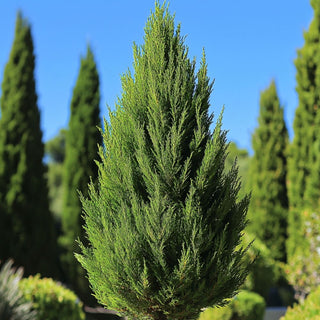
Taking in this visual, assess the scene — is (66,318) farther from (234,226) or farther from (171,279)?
(234,226)

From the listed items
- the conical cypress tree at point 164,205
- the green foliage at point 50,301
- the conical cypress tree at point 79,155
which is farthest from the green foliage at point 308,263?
the conical cypress tree at point 79,155

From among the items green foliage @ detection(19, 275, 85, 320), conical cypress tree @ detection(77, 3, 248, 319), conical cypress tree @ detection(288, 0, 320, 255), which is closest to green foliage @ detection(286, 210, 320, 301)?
conical cypress tree @ detection(288, 0, 320, 255)

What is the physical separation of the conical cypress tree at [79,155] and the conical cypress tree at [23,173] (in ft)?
3.11

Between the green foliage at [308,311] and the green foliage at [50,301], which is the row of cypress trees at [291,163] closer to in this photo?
the green foliage at [308,311]

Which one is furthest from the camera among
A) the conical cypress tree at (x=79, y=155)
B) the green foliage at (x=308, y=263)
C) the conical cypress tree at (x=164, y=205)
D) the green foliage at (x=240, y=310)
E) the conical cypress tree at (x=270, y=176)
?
the conical cypress tree at (x=270, y=176)

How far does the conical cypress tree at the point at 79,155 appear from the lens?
1369 centimetres

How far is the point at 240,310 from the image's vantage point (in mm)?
8906

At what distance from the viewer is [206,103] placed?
522cm

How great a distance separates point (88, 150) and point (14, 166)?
2616mm

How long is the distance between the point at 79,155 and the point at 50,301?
796 cm

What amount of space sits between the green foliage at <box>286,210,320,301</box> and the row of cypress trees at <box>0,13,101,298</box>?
6.44 m

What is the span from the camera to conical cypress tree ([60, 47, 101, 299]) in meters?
13.7

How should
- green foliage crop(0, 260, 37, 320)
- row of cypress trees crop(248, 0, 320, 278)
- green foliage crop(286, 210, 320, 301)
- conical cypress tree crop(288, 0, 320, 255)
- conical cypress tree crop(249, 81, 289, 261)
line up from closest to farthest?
green foliage crop(0, 260, 37, 320) → green foliage crop(286, 210, 320, 301) → row of cypress trees crop(248, 0, 320, 278) → conical cypress tree crop(288, 0, 320, 255) → conical cypress tree crop(249, 81, 289, 261)

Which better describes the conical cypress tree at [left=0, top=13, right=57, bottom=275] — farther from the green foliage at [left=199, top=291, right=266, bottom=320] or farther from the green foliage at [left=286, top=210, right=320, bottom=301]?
the green foliage at [left=286, top=210, right=320, bottom=301]
